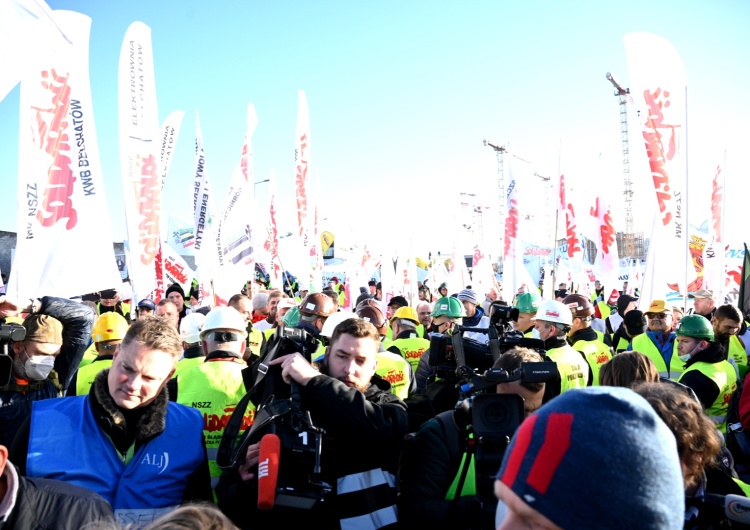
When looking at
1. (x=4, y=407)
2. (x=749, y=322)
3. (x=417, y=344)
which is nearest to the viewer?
(x=4, y=407)

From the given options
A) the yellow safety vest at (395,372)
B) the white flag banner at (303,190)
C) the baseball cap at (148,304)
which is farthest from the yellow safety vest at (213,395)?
the white flag banner at (303,190)

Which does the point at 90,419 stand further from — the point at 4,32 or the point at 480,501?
the point at 4,32

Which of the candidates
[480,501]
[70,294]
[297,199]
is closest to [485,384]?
[480,501]

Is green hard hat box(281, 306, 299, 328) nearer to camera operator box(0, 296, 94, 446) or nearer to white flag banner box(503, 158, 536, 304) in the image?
camera operator box(0, 296, 94, 446)

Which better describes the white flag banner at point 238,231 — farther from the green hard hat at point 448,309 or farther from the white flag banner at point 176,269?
the green hard hat at point 448,309

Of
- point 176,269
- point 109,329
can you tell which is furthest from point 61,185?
point 176,269

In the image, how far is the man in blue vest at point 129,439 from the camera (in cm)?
259

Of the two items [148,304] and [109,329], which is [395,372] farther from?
[148,304]

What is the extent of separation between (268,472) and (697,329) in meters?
4.28

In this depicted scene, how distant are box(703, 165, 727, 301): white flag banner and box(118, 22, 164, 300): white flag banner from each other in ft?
28.6

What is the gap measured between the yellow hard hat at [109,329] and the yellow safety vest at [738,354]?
6.12 m

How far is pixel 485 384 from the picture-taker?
2566 mm

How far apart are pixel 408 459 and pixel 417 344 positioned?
3.71m

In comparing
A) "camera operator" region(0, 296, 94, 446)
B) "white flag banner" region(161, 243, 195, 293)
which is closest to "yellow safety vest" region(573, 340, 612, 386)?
"camera operator" region(0, 296, 94, 446)
